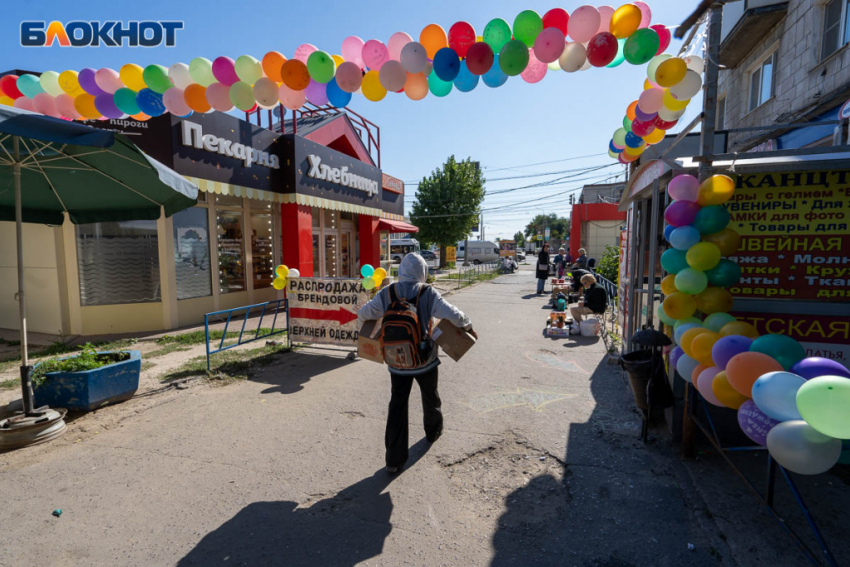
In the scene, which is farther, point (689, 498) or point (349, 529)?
point (689, 498)

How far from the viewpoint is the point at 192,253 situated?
9.92m

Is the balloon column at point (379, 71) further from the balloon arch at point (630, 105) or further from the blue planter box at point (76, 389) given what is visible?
the blue planter box at point (76, 389)

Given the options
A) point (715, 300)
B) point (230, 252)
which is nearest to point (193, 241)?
point (230, 252)

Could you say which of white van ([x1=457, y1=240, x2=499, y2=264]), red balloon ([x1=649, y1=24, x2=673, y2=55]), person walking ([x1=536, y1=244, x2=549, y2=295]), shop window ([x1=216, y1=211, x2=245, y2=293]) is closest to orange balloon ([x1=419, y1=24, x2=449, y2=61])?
red balloon ([x1=649, y1=24, x2=673, y2=55])

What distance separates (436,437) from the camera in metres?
4.18

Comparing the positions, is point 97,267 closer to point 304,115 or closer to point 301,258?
point 301,258

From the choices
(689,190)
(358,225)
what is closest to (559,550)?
(689,190)

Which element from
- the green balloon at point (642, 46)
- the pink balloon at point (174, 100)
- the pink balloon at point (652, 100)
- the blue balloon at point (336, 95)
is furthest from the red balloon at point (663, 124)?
the pink balloon at point (174, 100)

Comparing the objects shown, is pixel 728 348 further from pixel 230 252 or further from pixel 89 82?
Result: pixel 230 252

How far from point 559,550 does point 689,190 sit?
2859mm

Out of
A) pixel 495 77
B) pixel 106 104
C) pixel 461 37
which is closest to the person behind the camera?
pixel 461 37

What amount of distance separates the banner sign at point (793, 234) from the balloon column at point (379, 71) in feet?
4.73

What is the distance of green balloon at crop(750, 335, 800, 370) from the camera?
2.58m

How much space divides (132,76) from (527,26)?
16.8ft
